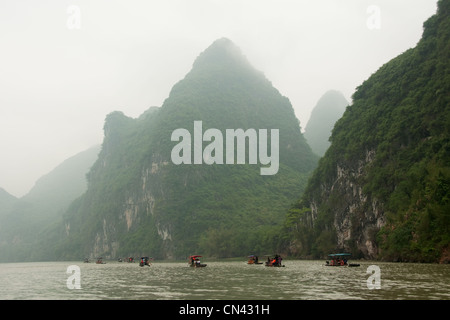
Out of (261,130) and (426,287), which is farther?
(261,130)

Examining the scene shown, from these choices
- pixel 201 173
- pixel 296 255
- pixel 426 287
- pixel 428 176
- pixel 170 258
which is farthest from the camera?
pixel 201 173

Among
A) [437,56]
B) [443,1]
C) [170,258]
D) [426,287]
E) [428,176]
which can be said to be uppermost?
[443,1]

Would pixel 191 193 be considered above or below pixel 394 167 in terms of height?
above

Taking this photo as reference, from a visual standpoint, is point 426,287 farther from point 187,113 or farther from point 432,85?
point 187,113

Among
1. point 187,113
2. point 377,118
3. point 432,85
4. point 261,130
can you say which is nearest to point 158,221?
point 187,113

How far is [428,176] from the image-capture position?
52531mm

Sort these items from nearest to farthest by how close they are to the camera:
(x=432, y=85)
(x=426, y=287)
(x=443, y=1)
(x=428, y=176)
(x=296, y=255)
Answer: (x=426, y=287) < (x=428, y=176) < (x=432, y=85) < (x=443, y=1) < (x=296, y=255)

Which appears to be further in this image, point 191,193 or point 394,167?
point 191,193

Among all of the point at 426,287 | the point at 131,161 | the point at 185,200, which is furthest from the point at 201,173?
the point at 426,287

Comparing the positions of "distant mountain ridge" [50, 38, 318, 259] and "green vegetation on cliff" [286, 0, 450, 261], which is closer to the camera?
"green vegetation on cliff" [286, 0, 450, 261]

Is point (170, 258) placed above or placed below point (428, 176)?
below

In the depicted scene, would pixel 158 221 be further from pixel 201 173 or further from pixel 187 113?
pixel 187 113

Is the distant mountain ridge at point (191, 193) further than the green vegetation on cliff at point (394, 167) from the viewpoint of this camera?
Yes
